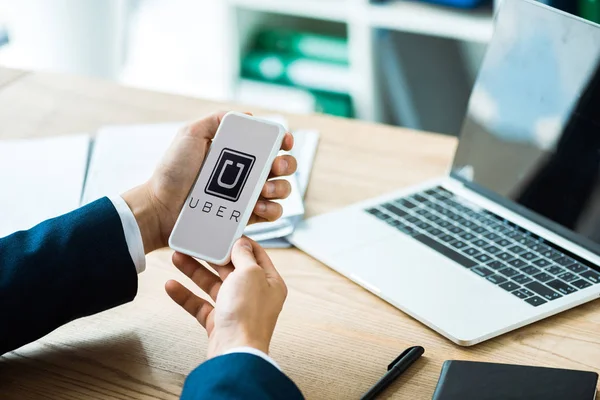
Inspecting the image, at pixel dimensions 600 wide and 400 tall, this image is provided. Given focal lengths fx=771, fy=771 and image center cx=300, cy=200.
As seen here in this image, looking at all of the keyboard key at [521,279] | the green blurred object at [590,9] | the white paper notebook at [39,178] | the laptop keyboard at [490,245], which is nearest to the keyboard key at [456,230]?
the laptop keyboard at [490,245]

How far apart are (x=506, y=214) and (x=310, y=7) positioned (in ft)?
4.24

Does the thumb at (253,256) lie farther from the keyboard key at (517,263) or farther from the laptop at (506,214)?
the keyboard key at (517,263)

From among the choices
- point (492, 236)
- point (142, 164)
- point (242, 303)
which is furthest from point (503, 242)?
point (142, 164)

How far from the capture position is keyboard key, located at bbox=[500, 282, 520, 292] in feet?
2.69

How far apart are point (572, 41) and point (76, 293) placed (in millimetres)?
610

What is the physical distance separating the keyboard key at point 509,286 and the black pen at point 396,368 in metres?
0.14

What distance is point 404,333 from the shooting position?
2.56 ft

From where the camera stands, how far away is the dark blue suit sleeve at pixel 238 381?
607 millimetres

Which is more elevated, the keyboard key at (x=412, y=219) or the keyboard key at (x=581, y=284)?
the keyboard key at (x=412, y=219)

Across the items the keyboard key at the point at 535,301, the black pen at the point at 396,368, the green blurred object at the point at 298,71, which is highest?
the keyboard key at the point at 535,301

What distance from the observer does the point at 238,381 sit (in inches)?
24.2

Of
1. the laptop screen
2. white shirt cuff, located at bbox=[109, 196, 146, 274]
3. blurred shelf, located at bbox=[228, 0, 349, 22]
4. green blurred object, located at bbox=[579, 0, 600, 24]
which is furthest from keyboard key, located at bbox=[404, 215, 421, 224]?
blurred shelf, located at bbox=[228, 0, 349, 22]

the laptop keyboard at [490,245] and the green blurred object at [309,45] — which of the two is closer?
the laptop keyboard at [490,245]

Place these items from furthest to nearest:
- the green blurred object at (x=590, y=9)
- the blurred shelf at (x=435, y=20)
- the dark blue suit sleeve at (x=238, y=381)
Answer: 1. the blurred shelf at (x=435, y=20)
2. the green blurred object at (x=590, y=9)
3. the dark blue suit sleeve at (x=238, y=381)
